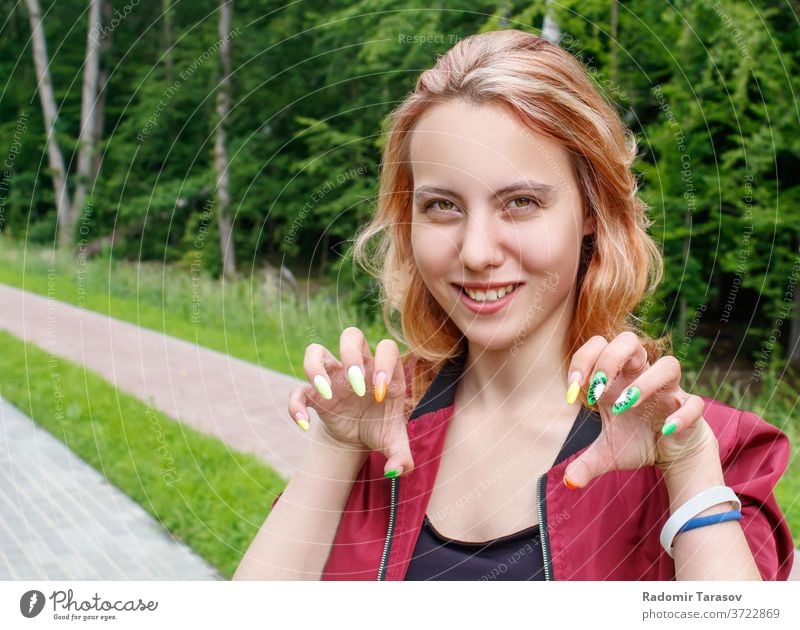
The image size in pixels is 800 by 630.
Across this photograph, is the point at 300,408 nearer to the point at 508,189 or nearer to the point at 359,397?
the point at 359,397

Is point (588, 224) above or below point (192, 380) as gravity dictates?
above

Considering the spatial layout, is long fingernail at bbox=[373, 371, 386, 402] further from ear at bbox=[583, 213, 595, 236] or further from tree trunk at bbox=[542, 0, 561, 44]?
tree trunk at bbox=[542, 0, 561, 44]

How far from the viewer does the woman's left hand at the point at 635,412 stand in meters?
0.76

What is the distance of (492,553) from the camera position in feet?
3.23

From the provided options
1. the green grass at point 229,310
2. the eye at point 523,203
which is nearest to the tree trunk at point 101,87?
the green grass at point 229,310

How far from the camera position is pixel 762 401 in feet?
11.5

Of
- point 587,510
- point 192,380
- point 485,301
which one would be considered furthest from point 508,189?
point 192,380

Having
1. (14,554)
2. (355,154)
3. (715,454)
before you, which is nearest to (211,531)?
(14,554)

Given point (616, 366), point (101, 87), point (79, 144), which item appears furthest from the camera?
point (101, 87)

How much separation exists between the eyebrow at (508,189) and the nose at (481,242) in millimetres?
24

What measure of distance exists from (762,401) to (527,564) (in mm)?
2834

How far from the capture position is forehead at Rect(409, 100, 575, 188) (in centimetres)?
90

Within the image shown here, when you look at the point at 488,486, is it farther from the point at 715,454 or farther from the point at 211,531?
the point at 211,531

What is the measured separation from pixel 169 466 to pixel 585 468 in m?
2.09
